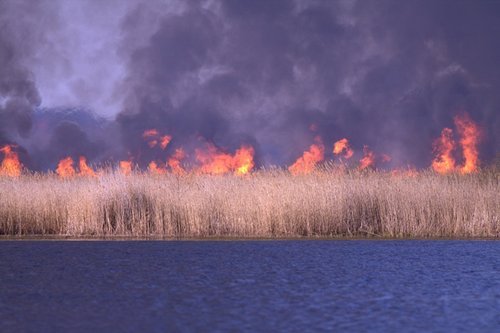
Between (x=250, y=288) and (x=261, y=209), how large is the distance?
639 cm

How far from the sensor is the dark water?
4.82 m

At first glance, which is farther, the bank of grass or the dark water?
the bank of grass

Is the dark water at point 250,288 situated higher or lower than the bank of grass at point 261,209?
lower

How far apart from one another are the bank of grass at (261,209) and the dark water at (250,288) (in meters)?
2.30

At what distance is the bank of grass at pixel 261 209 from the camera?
41.5 feet

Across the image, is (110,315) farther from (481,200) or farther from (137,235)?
(481,200)

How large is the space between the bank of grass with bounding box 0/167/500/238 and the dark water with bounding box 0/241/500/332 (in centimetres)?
230

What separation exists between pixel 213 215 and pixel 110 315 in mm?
7831

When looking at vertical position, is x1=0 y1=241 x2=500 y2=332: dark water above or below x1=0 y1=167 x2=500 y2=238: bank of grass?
below

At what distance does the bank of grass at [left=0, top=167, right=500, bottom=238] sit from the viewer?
498 inches

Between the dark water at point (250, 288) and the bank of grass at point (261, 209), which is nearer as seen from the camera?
the dark water at point (250, 288)

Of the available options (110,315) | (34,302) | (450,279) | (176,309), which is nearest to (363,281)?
(450,279)

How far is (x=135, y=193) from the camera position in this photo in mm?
13562

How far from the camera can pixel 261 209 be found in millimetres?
12727
